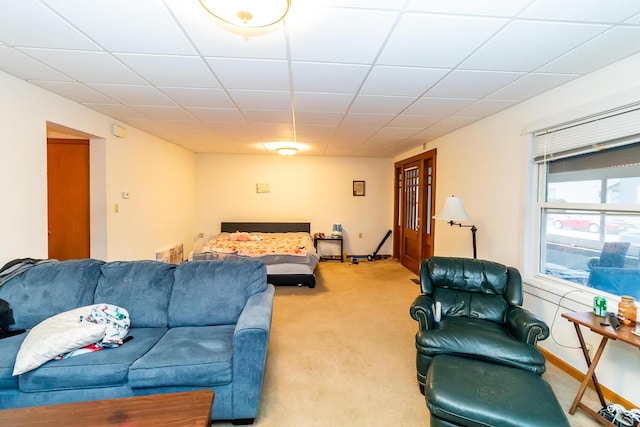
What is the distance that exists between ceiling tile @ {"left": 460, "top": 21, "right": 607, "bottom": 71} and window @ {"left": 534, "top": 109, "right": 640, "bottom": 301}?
2.28ft

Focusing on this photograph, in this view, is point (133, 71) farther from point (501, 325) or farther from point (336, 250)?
point (336, 250)

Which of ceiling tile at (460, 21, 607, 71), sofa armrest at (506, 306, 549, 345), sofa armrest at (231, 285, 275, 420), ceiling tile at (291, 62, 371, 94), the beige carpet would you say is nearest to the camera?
ceiling tile at (460, 21, 607, 71)

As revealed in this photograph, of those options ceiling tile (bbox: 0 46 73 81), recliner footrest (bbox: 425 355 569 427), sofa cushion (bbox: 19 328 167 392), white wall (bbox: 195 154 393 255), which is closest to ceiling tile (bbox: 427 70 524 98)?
recliner footrest (bbox: 425 355 569 427)

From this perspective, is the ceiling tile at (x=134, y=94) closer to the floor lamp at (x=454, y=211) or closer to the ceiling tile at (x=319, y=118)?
the ceiling tile at (x=319, y=118)

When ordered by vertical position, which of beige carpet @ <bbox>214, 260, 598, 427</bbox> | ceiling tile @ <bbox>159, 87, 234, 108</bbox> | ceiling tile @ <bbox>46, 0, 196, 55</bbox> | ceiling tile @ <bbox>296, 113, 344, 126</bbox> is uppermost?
ceiling tile @ <bbox>296, 113, 344, 126</bbox>

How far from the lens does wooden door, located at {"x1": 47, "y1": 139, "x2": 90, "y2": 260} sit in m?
3.63

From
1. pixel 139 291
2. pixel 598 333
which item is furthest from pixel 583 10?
pixel 139 291

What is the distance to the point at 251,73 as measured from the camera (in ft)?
7.45

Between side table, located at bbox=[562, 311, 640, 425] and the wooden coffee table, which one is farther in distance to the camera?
side table, located at bbox=[562, 311, 640, 425]

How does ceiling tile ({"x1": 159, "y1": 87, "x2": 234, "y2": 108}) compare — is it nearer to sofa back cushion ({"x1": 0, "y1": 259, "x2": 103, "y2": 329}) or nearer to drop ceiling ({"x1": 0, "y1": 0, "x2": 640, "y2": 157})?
drop ceiling ({"x1": 0, "y1": 0, "x2": 640, "y2": 157})

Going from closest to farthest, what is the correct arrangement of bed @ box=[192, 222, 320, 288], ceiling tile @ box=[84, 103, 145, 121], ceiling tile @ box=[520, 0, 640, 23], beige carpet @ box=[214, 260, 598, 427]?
1. ceiling tile @ box=[520, 0, 640, 23]
2. beige carpet @ box=[214, 260, 598, 427]
3. ceiling tile @ box=[84, 103, 145, 121]
4. bed @ box=[192, 222, 320, 288]

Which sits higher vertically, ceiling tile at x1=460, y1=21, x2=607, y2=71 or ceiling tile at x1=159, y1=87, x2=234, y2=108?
ceiling tile at x1=159, y1=87, x2=234, y2=108

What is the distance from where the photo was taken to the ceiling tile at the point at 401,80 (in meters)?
2.20

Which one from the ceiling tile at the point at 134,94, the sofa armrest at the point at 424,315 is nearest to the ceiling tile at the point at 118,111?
the ceiling tile at the point at 134,94
